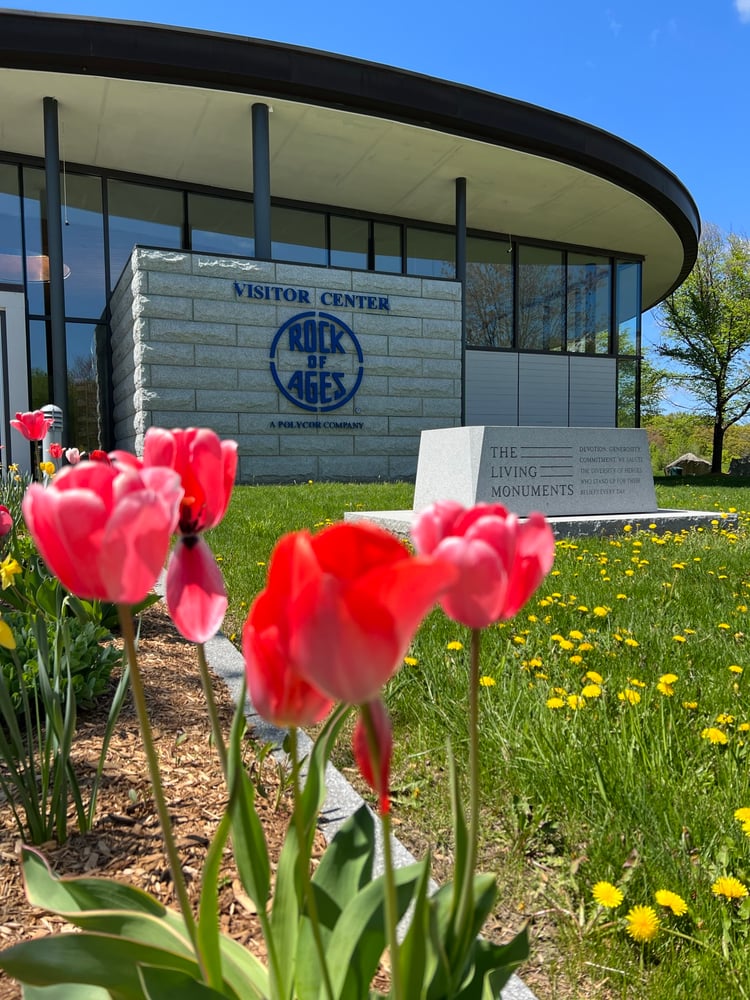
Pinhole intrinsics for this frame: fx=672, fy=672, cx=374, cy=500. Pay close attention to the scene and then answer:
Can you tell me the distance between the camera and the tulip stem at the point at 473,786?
0.66m

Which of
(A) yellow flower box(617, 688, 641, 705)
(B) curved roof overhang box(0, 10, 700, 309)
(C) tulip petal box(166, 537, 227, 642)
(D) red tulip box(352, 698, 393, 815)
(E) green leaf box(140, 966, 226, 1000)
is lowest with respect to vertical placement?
(A) yellow flower box(617, 688, 641, 705)

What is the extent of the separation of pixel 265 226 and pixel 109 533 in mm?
12548

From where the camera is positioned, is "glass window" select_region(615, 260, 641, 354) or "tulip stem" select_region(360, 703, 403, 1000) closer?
"tulip stem" select_region(360, 703, 403, 1000)

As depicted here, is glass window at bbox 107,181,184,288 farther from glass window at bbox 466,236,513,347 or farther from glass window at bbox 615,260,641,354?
glass window at bbox 615,260,641,354

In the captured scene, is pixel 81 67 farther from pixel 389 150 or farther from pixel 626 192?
pixel 626 192

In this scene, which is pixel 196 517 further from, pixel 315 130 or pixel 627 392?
pixel 627 392

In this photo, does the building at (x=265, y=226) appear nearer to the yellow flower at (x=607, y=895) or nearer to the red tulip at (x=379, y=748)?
the yellow flower at (x=607, y=895)

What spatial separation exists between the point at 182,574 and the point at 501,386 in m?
16.7

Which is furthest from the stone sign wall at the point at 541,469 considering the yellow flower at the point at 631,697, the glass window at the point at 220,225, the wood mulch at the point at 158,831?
the glass window at the point at 220,225

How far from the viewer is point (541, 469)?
6.70 meters

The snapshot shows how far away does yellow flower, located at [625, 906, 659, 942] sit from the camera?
1.31m

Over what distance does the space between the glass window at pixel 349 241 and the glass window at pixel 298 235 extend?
278 millimetres

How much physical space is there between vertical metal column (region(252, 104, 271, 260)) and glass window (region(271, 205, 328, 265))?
3.50 meters

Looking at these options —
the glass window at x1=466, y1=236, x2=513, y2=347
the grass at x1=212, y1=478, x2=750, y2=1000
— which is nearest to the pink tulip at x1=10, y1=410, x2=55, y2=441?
the grass at x1=212, y1=478, x2=750, y2=1000
